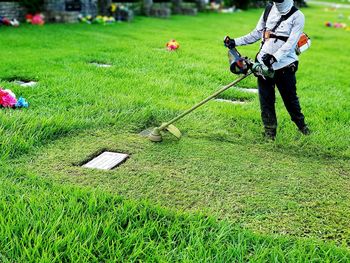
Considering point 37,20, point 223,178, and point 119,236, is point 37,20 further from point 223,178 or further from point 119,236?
point 119,236

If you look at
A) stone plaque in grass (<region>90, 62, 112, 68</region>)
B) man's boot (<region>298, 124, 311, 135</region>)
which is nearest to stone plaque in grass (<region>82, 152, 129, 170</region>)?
man's boot (<region>298, 124, 311, 135</region>)

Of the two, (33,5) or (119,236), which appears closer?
(119,236)

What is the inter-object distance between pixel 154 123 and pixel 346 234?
2096mm

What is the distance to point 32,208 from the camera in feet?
8.61

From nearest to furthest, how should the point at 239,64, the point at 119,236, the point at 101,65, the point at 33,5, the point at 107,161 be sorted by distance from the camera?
the point at 119,236, the point at 107,161, the point at 239,64, the point at 101,65, the point at 33,5

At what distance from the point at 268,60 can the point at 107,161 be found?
4.62 ft

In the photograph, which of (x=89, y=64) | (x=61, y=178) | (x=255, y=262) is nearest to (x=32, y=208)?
(x=61, y=178)

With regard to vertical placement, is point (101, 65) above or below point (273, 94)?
below

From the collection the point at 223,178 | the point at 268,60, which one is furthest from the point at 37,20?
the point at 223,178

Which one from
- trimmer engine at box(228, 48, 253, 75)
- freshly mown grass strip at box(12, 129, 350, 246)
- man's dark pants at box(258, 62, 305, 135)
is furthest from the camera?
man's dark pants at box(258, 62, 305, 135)

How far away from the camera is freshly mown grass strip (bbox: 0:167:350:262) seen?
2318 millimetres

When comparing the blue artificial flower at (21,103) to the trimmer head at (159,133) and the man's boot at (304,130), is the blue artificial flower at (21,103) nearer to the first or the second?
the trimmer head at (159,133)

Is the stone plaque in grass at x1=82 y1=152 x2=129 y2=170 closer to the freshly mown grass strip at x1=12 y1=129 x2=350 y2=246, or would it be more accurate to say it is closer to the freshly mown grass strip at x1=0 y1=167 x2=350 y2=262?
the freshly mown grass strip at x1=12 y1=129 x2=350 y2=246

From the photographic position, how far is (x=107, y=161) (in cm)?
345
